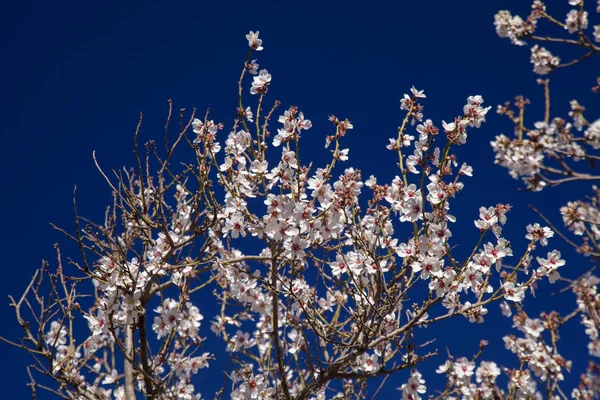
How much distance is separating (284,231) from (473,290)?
153 cm

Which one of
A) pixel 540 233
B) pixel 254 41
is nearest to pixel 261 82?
pixel 254 41

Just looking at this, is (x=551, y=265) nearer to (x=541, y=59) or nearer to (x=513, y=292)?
(x=513, y=292)

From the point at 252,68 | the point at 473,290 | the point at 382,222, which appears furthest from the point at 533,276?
the point at 252,68

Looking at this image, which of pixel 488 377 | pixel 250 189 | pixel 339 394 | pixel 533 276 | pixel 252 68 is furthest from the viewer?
pixel 488 377

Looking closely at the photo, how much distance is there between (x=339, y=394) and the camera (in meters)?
5.54

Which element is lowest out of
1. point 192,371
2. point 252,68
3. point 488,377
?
point 488,377

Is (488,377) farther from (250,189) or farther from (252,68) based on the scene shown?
(252,68)

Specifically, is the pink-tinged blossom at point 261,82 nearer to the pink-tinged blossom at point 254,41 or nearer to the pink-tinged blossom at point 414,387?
the pink-tinged blossom at point 254,41

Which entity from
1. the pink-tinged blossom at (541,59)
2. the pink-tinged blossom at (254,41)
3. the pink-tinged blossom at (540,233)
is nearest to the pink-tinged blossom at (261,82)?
the pink-tinged blossom at (254,41)

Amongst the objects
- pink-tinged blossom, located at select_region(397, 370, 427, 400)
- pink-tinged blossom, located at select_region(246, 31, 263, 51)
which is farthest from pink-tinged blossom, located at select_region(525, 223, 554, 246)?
pink-tinged blossom, located at select_region(246, 31, 263, 51)

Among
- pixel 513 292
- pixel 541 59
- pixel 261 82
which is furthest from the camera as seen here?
pixel 541 59

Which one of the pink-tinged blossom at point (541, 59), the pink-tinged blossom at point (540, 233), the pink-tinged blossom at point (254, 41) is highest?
the pink-tinged blossom at point (541, 59)

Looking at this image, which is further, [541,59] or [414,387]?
[541,59]

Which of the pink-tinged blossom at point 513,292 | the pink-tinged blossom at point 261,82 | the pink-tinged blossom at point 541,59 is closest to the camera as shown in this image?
the pink-tinged blossom at point 513,292
